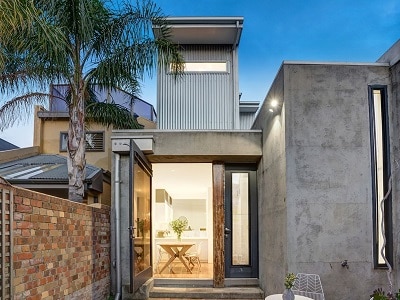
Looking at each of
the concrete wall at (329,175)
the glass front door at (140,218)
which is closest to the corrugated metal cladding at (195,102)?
the glass front door at (140,218)

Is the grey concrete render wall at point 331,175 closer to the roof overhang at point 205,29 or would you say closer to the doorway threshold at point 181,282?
the doorway threshold at point 181,282

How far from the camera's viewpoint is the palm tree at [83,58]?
6512 millimetres

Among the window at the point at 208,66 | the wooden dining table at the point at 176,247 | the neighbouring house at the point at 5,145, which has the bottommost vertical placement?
the wooden dining table at the point at 176,247

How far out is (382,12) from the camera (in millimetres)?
34219

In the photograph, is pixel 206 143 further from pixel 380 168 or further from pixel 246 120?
pixel 246 120

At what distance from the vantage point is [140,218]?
25.7 ft

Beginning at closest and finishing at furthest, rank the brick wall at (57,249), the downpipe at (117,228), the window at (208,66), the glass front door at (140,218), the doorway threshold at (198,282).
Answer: the brick wall at (57,249) < the glass front door at (140,218) < the downpipe at (117,228) < the doorway threshold at (198,282) < the window at (208,66)

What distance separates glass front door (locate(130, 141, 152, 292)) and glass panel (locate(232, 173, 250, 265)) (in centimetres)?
172

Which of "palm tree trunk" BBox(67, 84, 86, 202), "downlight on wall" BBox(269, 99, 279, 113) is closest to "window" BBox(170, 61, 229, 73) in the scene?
"downlight on wall" BBox(269, 99, 279, 113)

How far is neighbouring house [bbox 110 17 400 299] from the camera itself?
5848 millimetres

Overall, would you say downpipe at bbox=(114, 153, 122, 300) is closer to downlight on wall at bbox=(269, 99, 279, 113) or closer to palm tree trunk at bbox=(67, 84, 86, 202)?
palm tree trunk at bbox=(67, 84, 86, 202)

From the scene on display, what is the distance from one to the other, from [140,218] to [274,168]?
8.32ft

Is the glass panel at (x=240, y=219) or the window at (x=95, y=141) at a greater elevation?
the window at (x=95, y=141)

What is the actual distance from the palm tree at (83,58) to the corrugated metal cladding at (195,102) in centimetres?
265
